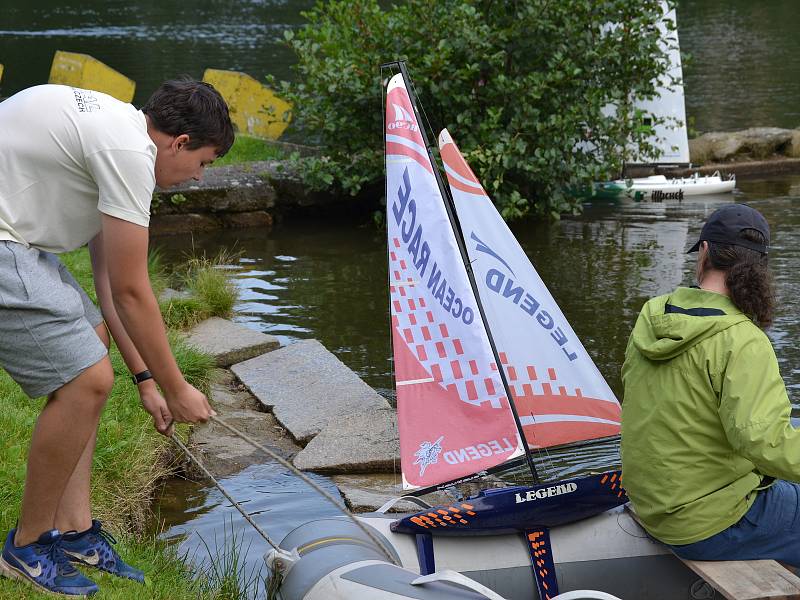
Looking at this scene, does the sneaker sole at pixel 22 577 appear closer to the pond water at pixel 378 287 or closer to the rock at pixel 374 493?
the pond water at pixel 378 287

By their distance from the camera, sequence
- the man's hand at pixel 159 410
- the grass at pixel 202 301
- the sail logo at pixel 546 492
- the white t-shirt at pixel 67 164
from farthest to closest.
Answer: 1. the grass at pixel 202 301
2. the sail logo at pixel 546 492
3. the man's hand at pixel 159 410
4. the white t-shirt at pixel 67 164

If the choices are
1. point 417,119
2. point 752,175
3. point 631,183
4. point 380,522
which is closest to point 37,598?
point 380,522

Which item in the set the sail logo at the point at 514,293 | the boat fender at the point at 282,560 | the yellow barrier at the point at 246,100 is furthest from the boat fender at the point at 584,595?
the yellow barrier at the point at 246,100

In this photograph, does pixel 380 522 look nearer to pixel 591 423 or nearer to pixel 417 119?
pixel 591 423

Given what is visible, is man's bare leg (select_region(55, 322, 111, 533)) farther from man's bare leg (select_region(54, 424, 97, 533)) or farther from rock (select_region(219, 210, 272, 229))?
rock (select_region(219, 210, 272, 229))

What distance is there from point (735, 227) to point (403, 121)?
1.96 metres

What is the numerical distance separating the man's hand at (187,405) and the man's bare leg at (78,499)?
1.42 feet

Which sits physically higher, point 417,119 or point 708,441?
point 417,119

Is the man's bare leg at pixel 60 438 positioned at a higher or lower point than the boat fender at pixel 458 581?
higher

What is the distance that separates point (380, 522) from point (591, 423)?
56.3 inches

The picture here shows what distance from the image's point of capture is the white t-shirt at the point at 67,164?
2.93m

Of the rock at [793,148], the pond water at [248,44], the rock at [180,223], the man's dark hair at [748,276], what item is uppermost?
→ the pond water at [248,44]

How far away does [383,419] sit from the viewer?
5922 millimetres

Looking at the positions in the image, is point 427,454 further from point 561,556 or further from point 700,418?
point 700,418
